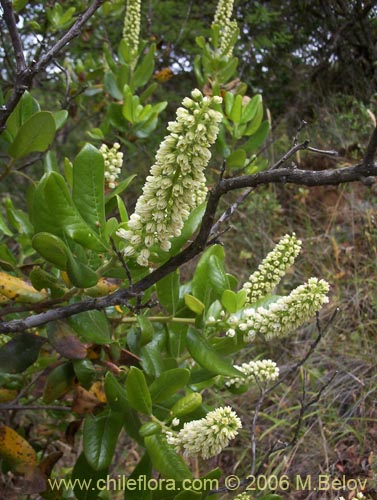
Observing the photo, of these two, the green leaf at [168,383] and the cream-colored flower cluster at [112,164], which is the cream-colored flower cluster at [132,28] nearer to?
the cream-colored flower cluster at [112,164]

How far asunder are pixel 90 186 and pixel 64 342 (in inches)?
20.0

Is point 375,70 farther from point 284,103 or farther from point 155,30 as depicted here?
point 155,30

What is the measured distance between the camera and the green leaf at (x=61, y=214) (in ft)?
4.45

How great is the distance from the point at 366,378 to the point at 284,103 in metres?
4.91

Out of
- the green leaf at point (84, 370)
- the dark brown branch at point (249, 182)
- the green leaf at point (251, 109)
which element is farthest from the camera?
the green leaf at point (251, 109)

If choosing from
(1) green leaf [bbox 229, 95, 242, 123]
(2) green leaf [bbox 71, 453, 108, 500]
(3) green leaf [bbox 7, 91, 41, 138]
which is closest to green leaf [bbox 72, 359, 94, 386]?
(2) green leaf [bbox 71, 453, 108, 500]

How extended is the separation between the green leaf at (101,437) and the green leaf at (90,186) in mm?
643

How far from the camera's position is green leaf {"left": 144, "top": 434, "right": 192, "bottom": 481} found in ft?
4.61

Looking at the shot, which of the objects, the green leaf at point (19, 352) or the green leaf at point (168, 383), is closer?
the green leaf at point (168, 383)

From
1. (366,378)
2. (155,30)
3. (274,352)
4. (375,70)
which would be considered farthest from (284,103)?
(366,378)

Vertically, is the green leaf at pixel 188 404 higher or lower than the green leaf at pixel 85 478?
higher

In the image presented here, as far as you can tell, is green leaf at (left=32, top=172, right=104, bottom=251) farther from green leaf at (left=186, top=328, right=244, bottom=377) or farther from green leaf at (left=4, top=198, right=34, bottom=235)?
green leaf at (left=4, top=198, right=34, bottom=235)

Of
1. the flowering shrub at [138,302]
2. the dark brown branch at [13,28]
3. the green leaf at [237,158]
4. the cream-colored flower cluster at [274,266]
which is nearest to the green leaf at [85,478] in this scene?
the flowering shrub at [138,302]

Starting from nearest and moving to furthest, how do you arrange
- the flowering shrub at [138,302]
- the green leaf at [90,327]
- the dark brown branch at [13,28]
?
the flowering shrub at [138,302] < the dark brown branch at [13,28] < the green leaf at [90,327]
